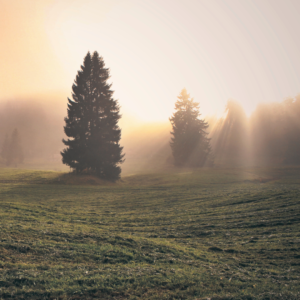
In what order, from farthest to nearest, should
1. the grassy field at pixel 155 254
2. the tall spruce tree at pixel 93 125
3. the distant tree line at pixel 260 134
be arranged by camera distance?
the distant tree line at pixel 260 134, the tall spruce tree at pixel 93 125, the grassy field at pixel 155 254

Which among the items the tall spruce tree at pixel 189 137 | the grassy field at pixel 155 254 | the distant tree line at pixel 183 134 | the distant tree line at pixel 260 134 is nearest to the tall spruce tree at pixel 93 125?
the distant tree line at pixel 183 134

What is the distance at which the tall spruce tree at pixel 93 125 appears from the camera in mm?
30125

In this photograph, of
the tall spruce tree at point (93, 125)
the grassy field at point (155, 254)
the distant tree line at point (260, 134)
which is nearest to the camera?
the grassy field at point (155, 254)

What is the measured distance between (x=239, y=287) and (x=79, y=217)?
28.3 feet

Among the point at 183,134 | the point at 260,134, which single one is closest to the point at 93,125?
the point at 183,134

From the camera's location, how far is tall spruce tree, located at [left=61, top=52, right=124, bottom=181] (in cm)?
3012

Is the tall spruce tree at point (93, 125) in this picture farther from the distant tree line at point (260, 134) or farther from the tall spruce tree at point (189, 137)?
the distant tree line at point (260, 134)

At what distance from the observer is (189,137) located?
54844 mm

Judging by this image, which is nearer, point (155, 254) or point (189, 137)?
point (155, 254)

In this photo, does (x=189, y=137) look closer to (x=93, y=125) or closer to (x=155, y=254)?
(x=93, y=125)

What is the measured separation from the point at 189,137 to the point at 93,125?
3075 centimetres

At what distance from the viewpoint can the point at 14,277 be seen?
434 cm

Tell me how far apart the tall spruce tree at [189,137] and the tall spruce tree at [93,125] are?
26.9m

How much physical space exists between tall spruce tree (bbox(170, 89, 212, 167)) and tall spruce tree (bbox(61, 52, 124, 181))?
88.4 feet
